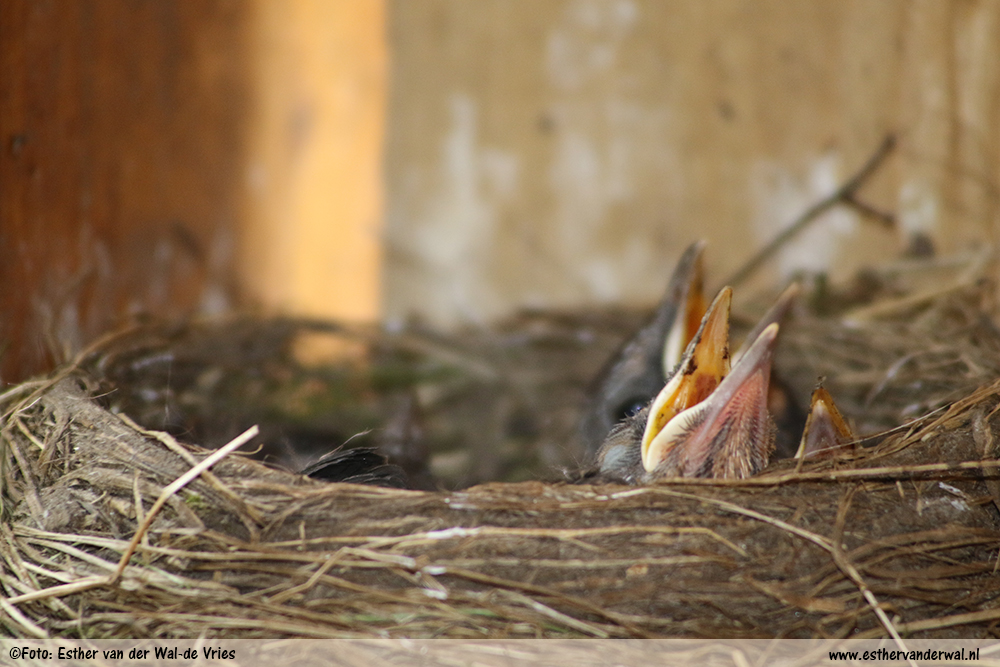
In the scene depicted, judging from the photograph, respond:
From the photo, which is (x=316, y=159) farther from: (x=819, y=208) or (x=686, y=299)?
(x=819, y=208)

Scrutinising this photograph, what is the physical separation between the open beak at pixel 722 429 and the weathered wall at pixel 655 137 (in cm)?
75

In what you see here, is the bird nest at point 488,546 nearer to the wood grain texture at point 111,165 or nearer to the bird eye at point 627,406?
the wood grain texture at point 111,165

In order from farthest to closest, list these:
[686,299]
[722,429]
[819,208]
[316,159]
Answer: [316,159]
[819,208]
[686,299]
[722,429]

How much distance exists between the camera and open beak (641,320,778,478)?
31.7 inches

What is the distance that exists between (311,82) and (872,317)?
1226mm

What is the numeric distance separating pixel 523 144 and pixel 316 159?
454 mm

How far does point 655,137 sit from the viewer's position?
1.57 m

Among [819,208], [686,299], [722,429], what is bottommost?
[722,429]

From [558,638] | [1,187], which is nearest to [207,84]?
[1,187]

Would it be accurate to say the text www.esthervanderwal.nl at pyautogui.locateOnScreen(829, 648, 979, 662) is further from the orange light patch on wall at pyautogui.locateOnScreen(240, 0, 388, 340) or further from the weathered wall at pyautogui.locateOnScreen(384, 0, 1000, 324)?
the orange light patch on wall at pyautogui.locateOnScreen(240, 0, 388, 340)

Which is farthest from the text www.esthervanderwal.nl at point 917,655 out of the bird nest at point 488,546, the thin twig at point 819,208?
the thin twig at point 819,208

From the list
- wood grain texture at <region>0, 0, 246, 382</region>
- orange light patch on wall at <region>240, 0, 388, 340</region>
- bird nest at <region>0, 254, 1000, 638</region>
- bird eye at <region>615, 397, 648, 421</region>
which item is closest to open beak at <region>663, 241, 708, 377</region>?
bird eye at <region>615, 397, 648, 421</region>

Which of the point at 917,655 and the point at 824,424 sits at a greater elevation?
the point at 824,424

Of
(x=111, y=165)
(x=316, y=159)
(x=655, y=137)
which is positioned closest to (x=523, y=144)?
(x=655, y=137)
